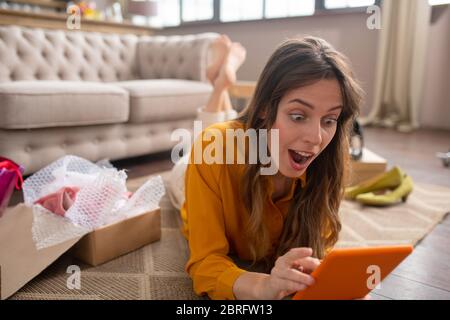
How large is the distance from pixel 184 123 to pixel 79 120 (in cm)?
72

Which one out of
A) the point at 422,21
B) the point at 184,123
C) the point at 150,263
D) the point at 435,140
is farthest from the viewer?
the point at 422,21

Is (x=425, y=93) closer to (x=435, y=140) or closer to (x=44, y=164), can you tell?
(x=435, y=140)

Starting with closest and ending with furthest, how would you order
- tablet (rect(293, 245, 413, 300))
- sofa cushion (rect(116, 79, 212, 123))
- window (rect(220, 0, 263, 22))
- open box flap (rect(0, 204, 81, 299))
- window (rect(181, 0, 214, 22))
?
tablet (rect(293, 245, 413, 300))
open box flap (rect(0, 204, 81, 299))
sofa cushion (rect(116, 79, 212, 123))
window (rect(220, 0, 263, 22))
window (rect(181, 0, 214, 22))

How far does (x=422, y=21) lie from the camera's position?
3.28 m

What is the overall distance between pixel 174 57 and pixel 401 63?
2.02 metres

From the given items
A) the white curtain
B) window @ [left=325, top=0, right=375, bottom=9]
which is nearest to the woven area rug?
the white curtain

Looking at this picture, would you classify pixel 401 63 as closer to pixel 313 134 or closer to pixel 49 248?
pixel 313 134

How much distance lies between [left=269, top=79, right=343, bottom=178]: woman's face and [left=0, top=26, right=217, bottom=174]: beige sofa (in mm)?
1242

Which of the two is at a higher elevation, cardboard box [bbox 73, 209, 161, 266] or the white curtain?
the white curtain

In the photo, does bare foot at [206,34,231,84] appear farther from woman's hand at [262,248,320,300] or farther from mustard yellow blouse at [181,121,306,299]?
woman's hand at [262,248,320,300]

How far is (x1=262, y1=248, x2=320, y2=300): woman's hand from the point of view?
0.68 meters

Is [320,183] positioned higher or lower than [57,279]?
higher
